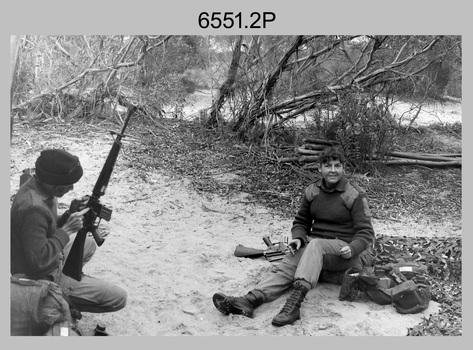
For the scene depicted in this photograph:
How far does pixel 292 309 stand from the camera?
13.9 feet

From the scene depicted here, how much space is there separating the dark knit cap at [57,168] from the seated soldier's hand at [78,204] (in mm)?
128

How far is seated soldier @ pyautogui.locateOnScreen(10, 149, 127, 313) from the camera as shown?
12.6 feet

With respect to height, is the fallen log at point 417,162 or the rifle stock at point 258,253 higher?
the fallen log at point 417,162

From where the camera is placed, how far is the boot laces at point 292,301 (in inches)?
167

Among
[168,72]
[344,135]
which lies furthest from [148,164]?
[344,135]

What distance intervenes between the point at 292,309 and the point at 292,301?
6cm

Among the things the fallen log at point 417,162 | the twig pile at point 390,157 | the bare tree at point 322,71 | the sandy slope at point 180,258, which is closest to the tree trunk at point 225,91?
the bare tree at point 322,71

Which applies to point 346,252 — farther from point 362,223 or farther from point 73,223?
point 73,223

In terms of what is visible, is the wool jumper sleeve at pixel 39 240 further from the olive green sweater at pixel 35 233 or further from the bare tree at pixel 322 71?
the bare tree at pixel 322 71

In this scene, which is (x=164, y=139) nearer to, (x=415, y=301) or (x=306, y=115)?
(x=306, y=115)

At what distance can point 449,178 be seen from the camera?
20.0 feet

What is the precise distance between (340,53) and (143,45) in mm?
2627

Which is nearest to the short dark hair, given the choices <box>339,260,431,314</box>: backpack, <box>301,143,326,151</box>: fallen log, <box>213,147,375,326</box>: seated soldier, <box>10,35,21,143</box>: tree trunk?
<box>213,147,375,326</box>: seated soldier

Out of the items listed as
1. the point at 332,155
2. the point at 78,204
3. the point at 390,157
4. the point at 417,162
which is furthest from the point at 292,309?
the point at 417,162
